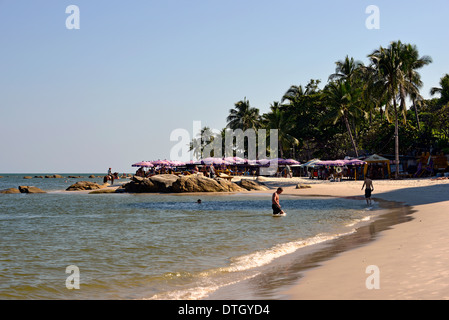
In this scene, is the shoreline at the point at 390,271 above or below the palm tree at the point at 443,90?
below

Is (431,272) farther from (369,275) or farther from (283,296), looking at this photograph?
(283,296)

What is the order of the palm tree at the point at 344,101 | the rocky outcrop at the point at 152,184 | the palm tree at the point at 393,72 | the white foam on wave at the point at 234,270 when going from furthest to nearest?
the palm tree at the point at 344,101 → the palm tree at the point at 393,72 → the rocky outcrop at the point at 152,184 → the white foam on wave at the point at 234,270

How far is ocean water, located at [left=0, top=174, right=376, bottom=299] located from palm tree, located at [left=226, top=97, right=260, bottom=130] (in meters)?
57.6

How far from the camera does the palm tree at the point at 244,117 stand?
3078 inches

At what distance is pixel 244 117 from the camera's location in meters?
78.0

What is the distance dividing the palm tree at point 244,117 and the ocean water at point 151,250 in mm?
57591

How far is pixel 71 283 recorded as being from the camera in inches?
329

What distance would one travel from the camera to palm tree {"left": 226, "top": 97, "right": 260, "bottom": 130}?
7819 centimetres

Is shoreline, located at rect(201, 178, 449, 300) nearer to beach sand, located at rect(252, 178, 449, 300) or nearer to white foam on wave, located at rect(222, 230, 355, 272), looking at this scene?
beach sand, located at rect(252, 178, 449, 300)

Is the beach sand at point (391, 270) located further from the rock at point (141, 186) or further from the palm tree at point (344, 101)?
the palm tree at point (344, 101)

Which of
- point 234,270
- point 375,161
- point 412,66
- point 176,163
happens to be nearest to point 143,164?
point 176,163

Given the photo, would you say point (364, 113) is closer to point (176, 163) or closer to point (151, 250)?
point (176, 163)

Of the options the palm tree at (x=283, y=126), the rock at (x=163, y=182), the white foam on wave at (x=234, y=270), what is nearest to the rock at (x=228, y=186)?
the rock at (x=163, y=182)
